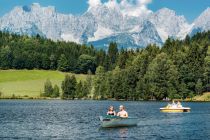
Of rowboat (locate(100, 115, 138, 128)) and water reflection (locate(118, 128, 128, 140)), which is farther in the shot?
rowboat (locate(100, 115, 138, 128))

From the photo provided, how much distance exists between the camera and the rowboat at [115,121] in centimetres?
7900

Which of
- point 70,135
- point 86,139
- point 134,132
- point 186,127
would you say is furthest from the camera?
point 186,127

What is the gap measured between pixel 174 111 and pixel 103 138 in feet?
215

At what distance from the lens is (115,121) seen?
8044 centimetres

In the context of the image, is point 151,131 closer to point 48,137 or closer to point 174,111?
point 48,137

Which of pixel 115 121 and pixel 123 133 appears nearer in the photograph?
pixel 123 133

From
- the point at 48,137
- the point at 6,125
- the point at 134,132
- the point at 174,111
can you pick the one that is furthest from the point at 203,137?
the point at 174,111

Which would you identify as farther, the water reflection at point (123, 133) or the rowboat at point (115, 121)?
the rowboat at point (115, 121)

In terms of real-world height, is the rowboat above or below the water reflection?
above

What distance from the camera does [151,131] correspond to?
7619 centimetres

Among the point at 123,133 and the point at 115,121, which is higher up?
the point at 115,121

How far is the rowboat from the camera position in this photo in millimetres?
79000

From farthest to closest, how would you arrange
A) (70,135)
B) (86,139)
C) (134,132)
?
(134,132), (70,135), (86,139)

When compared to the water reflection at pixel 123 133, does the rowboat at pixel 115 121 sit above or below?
above
